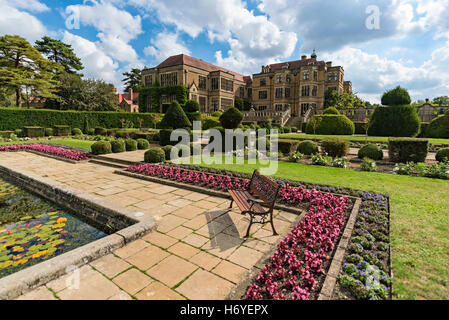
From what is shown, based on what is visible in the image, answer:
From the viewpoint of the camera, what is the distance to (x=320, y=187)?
240 inches

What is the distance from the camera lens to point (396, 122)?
1809 cm

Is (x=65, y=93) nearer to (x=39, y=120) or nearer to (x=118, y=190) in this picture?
(x=39, y=120)

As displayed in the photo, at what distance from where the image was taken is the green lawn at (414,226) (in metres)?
2.59

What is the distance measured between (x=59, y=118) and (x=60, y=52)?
23299 mm

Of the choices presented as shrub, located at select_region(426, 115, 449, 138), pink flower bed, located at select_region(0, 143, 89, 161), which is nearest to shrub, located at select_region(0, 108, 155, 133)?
pink flower bed, located at select_region(0, 143, 89, 161)

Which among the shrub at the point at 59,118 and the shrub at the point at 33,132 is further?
the shrub at the point at 59,118

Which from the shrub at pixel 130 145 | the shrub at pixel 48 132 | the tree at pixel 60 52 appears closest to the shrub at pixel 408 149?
the shrub at pixel 130 145

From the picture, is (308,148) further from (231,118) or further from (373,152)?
(231,118)

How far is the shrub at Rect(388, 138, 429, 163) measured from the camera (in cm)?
962

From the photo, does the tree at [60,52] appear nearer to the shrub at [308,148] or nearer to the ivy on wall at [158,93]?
the ivy on wall at [158,93]

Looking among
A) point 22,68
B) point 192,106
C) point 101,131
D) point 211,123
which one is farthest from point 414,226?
point 22,68

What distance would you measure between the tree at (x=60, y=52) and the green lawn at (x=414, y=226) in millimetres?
48016
